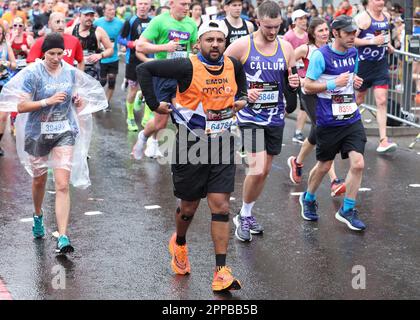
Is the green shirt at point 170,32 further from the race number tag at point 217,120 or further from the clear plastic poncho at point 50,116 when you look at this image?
the race number tag at point 217,120

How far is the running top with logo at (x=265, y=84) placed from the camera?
785 centimetres

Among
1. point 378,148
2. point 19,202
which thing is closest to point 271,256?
point 19,202

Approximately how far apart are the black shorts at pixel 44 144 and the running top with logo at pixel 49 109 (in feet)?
0.08

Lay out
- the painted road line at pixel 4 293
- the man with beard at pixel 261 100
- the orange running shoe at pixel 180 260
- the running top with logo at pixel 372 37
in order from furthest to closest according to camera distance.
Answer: the running top with logo at pixel 372 37, the man with beard at pixel 261 100, the orange running shoe at pixel 180 260, the painted road line at pixel 4 293

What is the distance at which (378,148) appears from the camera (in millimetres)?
12000

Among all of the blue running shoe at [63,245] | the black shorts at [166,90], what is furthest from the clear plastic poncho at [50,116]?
the black shorts at [166,90]

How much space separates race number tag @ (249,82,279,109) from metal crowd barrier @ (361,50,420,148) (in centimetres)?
564

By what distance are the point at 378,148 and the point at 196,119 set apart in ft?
19.1

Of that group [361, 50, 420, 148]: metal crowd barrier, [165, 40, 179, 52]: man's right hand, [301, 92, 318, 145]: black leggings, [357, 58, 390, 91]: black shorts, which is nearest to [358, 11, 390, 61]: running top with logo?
[357, 58, 390, 91]: black shorts

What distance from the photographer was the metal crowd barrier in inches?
526

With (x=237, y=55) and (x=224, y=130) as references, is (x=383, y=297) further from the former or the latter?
(x=237, y=55)

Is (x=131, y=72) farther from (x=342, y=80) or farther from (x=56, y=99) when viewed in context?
(x=56, y=99)

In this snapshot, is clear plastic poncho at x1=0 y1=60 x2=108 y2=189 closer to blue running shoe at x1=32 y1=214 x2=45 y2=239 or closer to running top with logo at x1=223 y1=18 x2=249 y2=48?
blue running shoe at x1=32 y1=214 x2=45 y2=239

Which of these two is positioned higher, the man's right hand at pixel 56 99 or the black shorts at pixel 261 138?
the man's right hand at pixel 56 99
